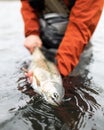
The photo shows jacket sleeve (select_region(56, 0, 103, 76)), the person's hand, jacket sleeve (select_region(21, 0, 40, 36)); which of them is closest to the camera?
jacket sleeve (select_region(56, 0, 103, 76))

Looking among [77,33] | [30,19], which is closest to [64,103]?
[77,33]

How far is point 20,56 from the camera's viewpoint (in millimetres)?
5945

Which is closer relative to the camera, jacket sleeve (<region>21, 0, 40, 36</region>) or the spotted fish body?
the spotted fish body

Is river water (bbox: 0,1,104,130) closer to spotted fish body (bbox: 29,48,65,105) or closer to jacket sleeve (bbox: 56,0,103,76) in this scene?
spotted fish body (bbox: 29,48,65,105)

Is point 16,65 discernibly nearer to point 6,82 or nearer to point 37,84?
point 6,82

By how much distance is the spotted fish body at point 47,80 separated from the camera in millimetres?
3215

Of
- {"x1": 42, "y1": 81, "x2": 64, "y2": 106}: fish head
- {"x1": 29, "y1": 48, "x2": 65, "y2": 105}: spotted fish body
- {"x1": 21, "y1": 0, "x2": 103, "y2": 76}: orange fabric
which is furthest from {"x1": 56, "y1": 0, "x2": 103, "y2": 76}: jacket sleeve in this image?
{"x1": 42, "y1": 81, "x2": 64, "y2": 106}: fish head

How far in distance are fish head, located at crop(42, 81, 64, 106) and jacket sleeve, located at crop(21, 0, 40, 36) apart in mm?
1524

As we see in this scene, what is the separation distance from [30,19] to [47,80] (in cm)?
161

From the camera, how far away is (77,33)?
389cm

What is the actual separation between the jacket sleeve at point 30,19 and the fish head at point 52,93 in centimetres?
152

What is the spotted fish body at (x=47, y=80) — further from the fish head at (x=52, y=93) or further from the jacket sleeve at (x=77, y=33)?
the jacket sleeve at (x=77, y=33)

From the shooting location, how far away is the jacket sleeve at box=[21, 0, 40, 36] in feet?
15.6

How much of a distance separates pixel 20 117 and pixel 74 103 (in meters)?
0.58
